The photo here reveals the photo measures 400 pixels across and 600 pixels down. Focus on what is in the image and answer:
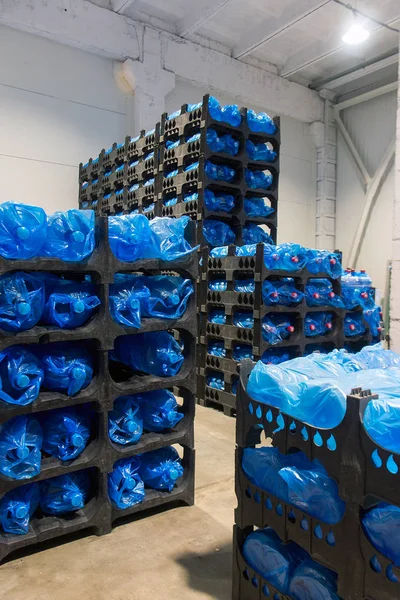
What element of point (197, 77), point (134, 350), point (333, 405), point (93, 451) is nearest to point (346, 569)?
point (333, 405)

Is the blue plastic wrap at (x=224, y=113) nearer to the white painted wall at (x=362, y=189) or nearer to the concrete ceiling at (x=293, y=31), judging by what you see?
the concrete ceiling at (x=293, y=31)

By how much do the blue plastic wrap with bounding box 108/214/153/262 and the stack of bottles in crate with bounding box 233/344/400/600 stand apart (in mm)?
1113

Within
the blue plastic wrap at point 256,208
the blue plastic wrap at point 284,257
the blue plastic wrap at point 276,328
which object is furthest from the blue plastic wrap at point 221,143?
the blue plastic wrap at point 276,328

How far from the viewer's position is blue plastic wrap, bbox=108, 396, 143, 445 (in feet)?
9.59

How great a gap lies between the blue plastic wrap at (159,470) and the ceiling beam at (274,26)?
8587 mm

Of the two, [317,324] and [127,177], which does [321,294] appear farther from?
[127,177]

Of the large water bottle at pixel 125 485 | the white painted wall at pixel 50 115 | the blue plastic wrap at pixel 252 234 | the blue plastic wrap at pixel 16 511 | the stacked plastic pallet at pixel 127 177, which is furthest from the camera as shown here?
the white painted wall at pixel 50 115

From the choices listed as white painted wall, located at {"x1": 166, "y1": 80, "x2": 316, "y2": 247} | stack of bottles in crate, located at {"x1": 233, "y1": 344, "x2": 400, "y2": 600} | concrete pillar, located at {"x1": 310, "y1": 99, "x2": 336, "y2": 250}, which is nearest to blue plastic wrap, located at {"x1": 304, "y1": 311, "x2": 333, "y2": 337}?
stack of bottles in crate, located at {"x1": 233, "y1": 344, "x2": 400, "y2": 600}

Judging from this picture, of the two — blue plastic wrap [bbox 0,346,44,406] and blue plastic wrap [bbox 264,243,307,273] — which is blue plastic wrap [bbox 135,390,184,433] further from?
blue plastic wrap [bbox 264,243,307,273]

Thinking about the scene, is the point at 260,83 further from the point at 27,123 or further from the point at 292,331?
the point at 292,331

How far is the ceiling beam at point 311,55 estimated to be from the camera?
10266mm

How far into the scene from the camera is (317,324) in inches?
212

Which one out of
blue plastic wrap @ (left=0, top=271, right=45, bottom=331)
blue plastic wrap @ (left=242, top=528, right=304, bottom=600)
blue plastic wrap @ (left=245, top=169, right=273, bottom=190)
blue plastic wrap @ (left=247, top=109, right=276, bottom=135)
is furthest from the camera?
blue plastic wrap @ (left=245, top=169, right=273, bottom=190)

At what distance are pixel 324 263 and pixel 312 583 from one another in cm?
389
